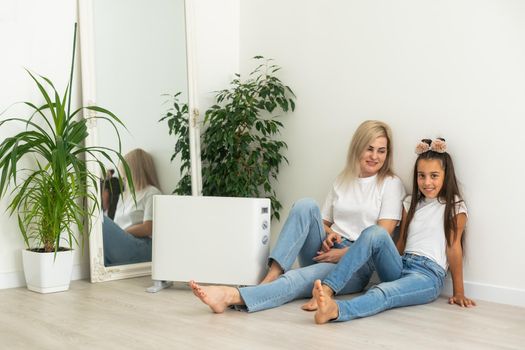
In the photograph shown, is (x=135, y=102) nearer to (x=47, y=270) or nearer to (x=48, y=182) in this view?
(x=48, y=182)

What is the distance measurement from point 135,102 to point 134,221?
2.17 ft

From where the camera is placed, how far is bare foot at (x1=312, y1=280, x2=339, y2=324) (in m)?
2.52

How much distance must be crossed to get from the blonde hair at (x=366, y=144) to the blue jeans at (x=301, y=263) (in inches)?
15.1

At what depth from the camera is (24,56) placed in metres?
3.39

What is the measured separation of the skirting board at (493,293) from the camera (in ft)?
9.83

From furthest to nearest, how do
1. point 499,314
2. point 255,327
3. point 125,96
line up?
point 125,96 → point 499,314 → point 255,327

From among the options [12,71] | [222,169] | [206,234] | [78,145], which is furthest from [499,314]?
[12,71]

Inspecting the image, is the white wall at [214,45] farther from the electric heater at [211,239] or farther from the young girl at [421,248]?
the young girl at [421,248]

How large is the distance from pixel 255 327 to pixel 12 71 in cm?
186

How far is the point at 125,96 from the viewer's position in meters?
3.65

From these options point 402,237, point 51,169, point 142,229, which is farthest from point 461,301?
point 51,169

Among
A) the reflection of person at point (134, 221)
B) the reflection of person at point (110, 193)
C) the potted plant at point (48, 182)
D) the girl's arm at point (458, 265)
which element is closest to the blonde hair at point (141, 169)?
the reflection of person at point (134, 221)

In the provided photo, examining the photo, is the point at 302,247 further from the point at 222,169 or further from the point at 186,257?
the point at 222,169

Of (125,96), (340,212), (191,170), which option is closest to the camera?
(340,212)
